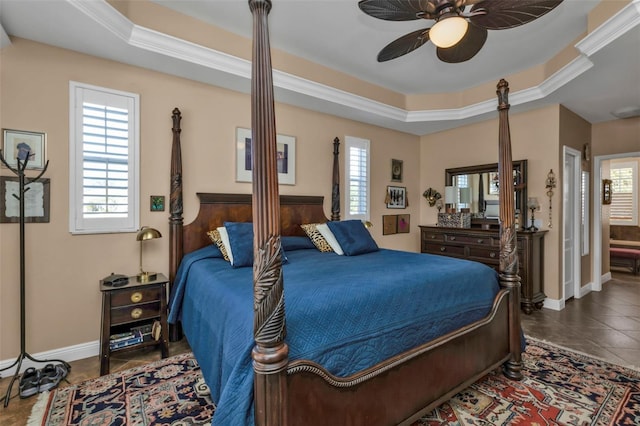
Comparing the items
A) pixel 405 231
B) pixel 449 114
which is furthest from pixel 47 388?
pixel 449 114

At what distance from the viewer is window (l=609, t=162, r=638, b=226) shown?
657 centimetres

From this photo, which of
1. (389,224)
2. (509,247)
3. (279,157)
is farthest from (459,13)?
(389,224)

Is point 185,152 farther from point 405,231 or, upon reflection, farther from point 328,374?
point 405,231

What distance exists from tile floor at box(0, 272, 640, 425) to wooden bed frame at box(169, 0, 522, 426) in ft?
4.00

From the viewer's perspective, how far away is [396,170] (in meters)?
5.05

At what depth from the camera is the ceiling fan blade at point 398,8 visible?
1823mm

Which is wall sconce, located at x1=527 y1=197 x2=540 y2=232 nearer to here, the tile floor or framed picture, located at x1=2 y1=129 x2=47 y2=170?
the tile floor

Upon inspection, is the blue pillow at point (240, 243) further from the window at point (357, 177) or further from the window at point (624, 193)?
the window at point (624, 193)

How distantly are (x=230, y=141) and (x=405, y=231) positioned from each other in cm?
327

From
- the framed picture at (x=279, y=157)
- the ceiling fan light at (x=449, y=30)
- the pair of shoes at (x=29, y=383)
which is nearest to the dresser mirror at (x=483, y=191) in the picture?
the framed picture at (x=279, y=157)

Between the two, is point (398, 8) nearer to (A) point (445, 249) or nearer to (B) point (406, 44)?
(B) point (406, 44)

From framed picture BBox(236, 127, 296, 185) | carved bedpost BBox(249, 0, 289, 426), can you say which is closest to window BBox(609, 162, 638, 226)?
framed picture BBox(236, 127, 296, 185)

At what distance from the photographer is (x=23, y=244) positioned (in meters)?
2.19

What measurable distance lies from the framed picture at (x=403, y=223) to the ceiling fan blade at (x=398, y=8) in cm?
349
